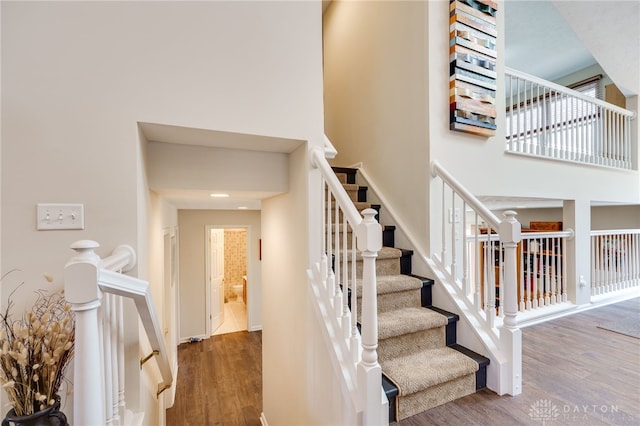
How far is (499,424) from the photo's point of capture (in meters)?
1.53

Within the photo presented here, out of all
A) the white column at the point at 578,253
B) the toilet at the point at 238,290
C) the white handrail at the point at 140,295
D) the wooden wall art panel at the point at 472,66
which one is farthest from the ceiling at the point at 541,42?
the toilet at the point at 238,290

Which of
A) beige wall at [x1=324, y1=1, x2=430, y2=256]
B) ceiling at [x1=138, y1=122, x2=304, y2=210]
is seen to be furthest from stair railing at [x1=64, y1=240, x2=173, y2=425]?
beige wall at [x1=324, y1=1, x2=430, y2=256]

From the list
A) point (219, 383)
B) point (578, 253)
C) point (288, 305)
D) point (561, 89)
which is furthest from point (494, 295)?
point (219, 383)

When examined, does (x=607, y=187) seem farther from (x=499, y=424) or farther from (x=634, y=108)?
(x=499, y=424)

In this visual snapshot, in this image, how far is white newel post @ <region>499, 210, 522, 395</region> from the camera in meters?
1.78

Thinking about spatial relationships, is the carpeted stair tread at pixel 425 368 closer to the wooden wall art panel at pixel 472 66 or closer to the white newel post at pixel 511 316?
the white newel post at pixel 511 316

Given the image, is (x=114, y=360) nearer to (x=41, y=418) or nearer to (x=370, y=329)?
(x=41, y=418)

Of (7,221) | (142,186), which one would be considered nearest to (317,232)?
(142,186)

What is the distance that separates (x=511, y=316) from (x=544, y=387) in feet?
1.69

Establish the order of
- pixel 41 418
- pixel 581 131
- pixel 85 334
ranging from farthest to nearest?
pixel 581 131 < pixel 41 418 < pixel 85 334

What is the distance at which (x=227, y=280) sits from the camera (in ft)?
27.0

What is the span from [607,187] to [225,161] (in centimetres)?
482

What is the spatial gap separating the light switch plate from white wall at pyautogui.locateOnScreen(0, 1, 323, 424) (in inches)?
1.1

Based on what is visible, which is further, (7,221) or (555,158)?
(555,158)
